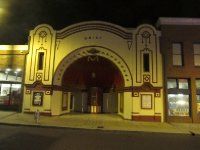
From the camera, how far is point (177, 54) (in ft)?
76.8

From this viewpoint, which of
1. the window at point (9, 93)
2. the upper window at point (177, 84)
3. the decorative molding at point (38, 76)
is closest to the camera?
the upper window at point (177, 84)

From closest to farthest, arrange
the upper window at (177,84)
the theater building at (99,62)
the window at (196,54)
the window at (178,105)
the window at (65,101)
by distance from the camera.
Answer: the window at (178,105), the theater building at (99,62), the upper window at (177,84), the window at (196,54), the window at (65,101)

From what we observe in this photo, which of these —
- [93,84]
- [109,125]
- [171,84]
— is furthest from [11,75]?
[171,84]

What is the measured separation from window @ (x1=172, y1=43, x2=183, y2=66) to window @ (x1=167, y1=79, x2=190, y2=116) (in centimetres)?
200

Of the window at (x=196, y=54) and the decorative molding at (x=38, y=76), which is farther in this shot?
the decorative molding at (x=38, y=76)

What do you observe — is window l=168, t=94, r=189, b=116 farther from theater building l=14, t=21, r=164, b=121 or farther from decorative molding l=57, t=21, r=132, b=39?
decorative molding l=57, t=21, r=132, b=39

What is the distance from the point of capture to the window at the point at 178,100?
22.5 meters

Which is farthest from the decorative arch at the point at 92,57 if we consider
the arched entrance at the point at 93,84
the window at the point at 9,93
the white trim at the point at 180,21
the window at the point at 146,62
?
the white trim at the point at 180,21

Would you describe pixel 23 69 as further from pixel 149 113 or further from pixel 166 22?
pixel 166 22

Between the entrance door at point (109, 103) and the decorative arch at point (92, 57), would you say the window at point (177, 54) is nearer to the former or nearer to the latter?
the decorative arch at point (92, 57)

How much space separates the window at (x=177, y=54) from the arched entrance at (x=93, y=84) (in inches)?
209

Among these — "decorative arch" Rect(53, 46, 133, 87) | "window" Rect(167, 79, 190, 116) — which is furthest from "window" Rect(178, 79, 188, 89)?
"decorative arch" Rect(53, 46, 133, 87)

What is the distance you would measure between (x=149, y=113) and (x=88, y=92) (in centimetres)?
863

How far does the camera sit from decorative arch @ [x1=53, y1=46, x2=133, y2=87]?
23.4 meters
